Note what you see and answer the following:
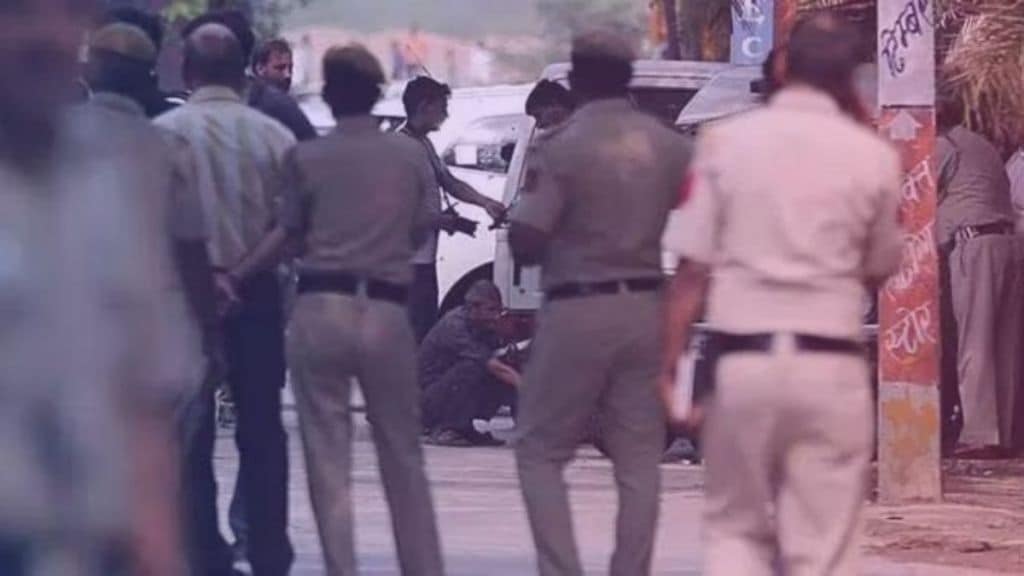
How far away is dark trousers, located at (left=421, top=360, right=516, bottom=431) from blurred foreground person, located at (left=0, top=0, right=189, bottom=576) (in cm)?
A: 1217

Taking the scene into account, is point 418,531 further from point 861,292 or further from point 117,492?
point 117,492

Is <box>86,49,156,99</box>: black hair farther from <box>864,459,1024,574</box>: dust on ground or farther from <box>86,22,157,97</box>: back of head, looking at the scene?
<box>864,459,1024,574</box>: dust on ground

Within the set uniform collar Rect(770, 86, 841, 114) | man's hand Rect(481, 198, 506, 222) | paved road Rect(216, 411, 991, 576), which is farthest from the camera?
man's hand Rect(481, 198, 506, 222)

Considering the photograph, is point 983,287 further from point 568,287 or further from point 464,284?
point 568,287

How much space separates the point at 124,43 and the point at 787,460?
3.18 m

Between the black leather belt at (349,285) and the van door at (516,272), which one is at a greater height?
the black leather belt at (349,285)

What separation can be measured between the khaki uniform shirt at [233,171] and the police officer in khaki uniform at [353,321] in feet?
1.51

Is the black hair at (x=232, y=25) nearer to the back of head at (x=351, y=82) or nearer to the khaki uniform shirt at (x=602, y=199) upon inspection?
the back of head at (x=351, y=82)

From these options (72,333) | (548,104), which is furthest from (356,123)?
(548,104)

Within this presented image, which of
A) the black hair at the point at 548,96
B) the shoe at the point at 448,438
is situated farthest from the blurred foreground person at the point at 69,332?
the shoe at the point at 448,438

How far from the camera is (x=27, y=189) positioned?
160 inches

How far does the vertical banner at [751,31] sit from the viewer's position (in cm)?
1789

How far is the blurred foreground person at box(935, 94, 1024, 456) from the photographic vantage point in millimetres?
15250

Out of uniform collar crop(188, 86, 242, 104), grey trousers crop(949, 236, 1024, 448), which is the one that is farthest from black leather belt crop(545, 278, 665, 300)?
grey trousers crop(949, 236, 1024, 448)
